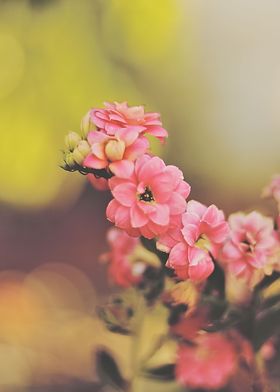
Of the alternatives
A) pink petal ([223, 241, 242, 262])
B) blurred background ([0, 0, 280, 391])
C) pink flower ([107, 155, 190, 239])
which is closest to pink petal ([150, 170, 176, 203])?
pink flower ([107, 155, 190, 239])

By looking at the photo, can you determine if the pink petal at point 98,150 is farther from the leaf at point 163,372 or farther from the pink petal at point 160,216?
the leaf at point 163,372

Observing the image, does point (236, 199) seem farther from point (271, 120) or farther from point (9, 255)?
point (9, 255)

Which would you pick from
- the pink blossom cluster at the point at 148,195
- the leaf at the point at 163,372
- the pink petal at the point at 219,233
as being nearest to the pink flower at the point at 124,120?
the pink blossom cluster at the point at 148,195

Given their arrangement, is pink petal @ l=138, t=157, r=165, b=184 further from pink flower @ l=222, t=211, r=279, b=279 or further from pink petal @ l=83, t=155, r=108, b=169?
pink flower @ l=222, t=211, r=279, b=279

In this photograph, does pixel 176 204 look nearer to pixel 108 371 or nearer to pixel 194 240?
pixel 194 240

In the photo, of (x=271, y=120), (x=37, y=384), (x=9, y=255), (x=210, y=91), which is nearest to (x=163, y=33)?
(x=210, y=91)

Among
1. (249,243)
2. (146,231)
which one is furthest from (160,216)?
(249,243)

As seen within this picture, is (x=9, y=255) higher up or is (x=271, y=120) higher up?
(x=271, y=120)
